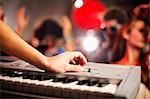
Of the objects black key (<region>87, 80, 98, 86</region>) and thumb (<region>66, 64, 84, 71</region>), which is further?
thumb (<region>66, 64, 84, 71</region>)

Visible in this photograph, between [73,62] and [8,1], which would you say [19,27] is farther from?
[73,62]

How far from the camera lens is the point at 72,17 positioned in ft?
6.92

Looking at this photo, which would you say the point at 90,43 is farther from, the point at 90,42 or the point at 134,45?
the point at 134,45

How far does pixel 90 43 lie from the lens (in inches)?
80.7

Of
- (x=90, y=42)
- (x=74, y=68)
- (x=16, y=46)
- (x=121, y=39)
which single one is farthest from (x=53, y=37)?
(x=16, y=46)

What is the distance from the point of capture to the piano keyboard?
89 centimetres

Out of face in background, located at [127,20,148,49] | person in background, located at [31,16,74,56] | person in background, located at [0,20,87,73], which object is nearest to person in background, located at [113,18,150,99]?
Answer: face in background, located at [127,20,148,49]

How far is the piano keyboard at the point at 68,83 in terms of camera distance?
0.89m

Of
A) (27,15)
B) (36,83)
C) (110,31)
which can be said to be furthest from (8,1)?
(36,83)

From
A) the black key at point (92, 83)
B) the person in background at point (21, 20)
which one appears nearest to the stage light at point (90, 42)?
the person in background at point (21, 20)

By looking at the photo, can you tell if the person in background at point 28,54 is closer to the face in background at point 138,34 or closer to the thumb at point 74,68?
the thumb at point 74,68

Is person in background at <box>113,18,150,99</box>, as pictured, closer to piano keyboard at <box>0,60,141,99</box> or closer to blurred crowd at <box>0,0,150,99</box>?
blurred crowd at <box>0,0,150,99</box>

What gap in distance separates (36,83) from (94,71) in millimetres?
282

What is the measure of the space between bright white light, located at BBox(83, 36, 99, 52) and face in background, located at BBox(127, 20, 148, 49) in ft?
0.91
